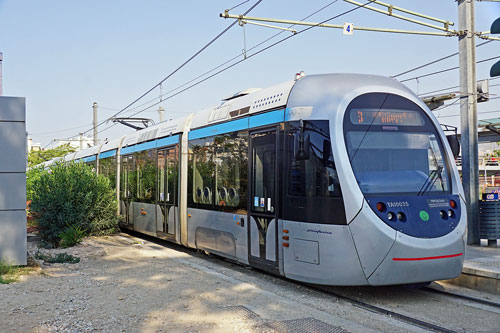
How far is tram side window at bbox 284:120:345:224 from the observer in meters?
7.94

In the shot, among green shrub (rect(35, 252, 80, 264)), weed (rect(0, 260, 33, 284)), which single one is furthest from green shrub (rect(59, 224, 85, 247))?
weed (rect(0, 260, 33, 284))

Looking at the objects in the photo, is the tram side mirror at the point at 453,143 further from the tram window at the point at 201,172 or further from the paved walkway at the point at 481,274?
the tram window at the point at 201,172

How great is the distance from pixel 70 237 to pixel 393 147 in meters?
9.05

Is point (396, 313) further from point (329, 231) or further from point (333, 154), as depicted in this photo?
point (333, 154)

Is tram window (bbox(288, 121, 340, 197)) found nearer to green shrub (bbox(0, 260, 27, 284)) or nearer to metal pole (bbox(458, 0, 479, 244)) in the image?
green shrub (bbox(0, 260, 27, 284))

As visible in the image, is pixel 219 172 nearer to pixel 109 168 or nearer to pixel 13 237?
pixel 13 237

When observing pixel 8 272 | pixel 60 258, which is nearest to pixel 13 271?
pixel 8 272

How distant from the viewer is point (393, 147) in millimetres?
8234

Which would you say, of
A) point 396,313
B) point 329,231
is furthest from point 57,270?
point 396,313

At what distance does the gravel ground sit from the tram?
0.58 metres

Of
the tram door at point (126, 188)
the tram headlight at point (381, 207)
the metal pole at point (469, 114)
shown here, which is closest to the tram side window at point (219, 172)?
the tram headlight at point (381, 207)

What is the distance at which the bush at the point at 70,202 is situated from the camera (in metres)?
14.4

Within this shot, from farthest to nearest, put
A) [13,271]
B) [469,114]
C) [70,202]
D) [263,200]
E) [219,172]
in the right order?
[70,202], [469,114], [219,172], [13,271], [263,200]

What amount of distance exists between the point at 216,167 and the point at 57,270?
371 cm
